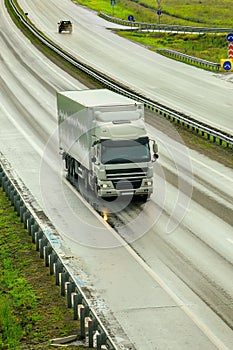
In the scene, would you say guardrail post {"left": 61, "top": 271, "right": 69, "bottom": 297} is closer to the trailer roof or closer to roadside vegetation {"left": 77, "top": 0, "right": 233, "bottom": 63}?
the trailer roof

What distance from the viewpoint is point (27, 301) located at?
19453 millimetres

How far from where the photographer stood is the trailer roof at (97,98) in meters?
29.3

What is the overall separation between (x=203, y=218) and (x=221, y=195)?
3164mm

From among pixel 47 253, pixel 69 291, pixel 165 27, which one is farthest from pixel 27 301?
pixel 165 27

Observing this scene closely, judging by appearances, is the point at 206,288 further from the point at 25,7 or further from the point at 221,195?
the point at 25,7

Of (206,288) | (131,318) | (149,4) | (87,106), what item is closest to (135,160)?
(87,106)

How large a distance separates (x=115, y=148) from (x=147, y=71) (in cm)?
4117

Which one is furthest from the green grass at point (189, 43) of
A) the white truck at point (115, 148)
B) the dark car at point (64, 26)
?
the white truck at point (115, 148)

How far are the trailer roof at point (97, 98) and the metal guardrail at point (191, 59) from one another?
3748 centimetres

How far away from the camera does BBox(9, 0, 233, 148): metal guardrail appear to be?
39947mm

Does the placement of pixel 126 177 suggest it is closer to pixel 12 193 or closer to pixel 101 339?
pixel 12 193

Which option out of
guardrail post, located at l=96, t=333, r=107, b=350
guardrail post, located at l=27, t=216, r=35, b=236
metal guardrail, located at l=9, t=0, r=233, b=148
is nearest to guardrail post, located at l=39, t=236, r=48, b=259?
guardrail post, located at l=27, t=216, r=35, b=236

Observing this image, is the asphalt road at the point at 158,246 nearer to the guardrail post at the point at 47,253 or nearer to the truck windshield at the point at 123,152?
the guardrail post at the point at 47,253

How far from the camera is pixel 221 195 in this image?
2997 cm
